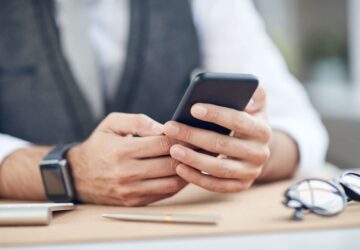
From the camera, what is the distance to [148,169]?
0.58m

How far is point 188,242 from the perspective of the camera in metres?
0.43

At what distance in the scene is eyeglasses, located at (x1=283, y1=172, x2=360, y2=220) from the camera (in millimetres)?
496

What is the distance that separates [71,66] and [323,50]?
7.71ft

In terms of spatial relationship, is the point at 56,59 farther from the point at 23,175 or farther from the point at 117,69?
the point at 23,175

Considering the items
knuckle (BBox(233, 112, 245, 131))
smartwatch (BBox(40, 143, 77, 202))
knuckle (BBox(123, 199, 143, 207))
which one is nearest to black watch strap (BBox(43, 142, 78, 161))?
smartwatch (BBox(40, 143, 77, 202))

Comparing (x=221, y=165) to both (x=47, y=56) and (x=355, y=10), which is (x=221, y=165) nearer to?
(x=47, y=56)

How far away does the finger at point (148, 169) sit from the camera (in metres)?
0.58

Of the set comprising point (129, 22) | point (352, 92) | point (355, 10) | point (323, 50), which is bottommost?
point (352, 92)

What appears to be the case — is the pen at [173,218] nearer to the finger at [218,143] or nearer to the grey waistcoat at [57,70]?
the finger at [218,143]

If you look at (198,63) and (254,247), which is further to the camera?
(198,63)

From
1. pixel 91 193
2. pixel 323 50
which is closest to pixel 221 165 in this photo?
pixel 91 193

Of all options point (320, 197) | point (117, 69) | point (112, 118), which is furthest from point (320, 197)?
point (117, 69)

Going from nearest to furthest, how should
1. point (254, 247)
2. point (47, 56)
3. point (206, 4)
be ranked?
point (254, 247) → point (47, 56) → point (206, 4)

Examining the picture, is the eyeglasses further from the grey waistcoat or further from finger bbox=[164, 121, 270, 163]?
the grey waistcoat
